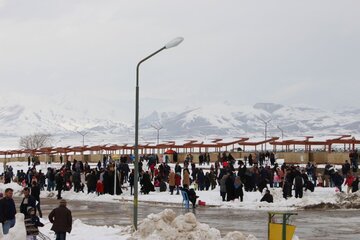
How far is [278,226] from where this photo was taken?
1387cm

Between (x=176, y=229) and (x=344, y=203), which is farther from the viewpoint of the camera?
(x=344, y=203)

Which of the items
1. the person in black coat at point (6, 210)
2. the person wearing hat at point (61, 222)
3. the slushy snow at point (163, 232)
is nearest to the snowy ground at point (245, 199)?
the slushy snow at point (163, 232)

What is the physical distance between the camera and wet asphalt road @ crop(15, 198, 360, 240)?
67.4 feet

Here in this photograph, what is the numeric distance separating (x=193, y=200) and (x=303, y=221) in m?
6.22

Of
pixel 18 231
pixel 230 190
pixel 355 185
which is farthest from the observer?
pixel 355 185

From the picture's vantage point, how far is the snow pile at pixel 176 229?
16359mm

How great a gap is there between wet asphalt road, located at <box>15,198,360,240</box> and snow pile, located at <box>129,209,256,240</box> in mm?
3009

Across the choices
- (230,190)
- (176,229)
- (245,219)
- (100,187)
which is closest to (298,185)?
(230,190)

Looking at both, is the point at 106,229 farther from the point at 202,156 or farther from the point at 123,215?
the point at 202,156

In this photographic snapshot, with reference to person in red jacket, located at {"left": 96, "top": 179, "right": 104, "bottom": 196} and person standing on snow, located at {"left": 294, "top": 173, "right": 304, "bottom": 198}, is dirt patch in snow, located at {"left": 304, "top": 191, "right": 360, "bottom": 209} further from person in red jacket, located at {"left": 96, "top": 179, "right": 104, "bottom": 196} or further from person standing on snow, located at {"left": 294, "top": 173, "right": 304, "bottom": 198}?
person in red jacket, located at {"left": 96, "top": 179, "right": 104, "bottom": 196}

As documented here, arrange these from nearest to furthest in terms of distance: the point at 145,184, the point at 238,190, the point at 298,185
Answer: the point at 298,185
the point at 238,190
the point at 145,184

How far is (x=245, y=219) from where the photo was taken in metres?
24.6

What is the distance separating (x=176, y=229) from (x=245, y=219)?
26.9 feet

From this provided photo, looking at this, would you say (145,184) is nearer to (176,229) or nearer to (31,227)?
(176,229)
